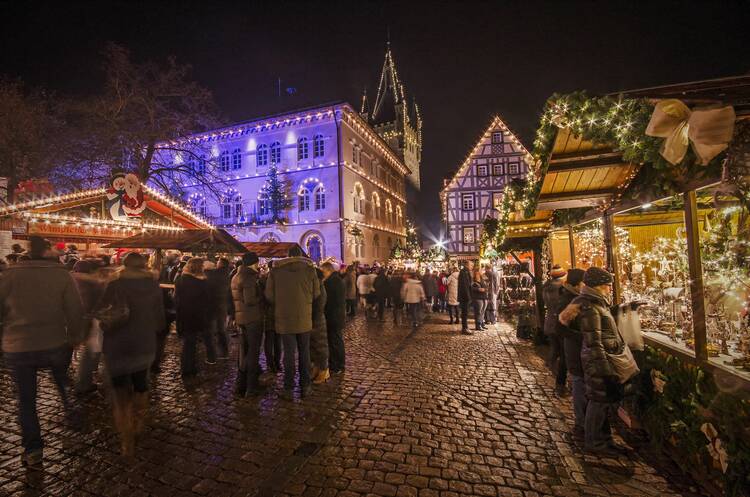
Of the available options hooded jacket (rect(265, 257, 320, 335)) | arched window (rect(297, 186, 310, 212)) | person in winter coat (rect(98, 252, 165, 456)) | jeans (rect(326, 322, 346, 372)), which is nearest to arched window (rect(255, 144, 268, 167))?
arched window (rect(297, 186, 310, 212))

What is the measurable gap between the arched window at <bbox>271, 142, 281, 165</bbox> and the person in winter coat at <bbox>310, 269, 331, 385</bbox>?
25.6 meters

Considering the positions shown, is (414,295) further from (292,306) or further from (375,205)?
(375,205)

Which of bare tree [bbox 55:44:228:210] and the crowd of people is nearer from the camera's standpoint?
the crowd of people

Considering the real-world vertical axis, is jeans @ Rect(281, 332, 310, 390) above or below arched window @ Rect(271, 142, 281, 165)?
below

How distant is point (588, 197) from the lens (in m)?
5.37

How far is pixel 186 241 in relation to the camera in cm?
961

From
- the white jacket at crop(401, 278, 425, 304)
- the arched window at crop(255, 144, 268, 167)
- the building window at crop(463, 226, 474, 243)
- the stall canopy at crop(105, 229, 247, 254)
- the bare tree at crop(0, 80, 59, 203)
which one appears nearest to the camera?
the stall canopy at crop(105, 229, 247, 254)

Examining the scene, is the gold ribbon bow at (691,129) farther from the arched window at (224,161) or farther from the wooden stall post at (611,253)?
the arched window at (224,161)

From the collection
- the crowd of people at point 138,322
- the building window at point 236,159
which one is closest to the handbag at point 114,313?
the crowd of people at point 138,322

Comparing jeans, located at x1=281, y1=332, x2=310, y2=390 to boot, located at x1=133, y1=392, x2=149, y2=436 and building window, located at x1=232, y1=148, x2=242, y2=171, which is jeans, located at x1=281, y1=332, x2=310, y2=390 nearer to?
boot, located at x1=133, y1=392, x2=149, y2=436

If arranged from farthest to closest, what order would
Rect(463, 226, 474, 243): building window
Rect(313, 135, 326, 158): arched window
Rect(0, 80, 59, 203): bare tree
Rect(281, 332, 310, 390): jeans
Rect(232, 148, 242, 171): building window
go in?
Rect(463, 226, 474, 243): building window, Rect(232, 148, 242, 171): building window, Rect(313, 135, 326, 158): arched window, Rect(0, 80, 59, 203): bare tree, Rect(281, 332, 310, 390): jeans

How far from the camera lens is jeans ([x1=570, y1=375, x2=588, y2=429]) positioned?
370 centimetres

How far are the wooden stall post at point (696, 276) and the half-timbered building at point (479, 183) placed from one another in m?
27.8

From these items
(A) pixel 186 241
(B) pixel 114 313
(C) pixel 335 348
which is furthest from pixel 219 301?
(A) pixel 186 241
